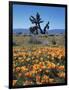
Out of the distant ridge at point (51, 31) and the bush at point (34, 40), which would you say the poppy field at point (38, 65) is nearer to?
the bush at point (34, 40)

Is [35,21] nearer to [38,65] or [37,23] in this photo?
[37,23]

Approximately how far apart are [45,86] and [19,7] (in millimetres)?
953

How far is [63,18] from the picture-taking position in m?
2.83

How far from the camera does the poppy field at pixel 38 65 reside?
2.69 meters

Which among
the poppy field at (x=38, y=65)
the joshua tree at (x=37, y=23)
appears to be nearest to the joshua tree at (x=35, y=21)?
the joshua tree at (x=37, y=23)

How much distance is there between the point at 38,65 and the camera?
2756mm

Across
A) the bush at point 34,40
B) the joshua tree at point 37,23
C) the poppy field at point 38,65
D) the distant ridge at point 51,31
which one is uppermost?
the joshua tree at point 37,23

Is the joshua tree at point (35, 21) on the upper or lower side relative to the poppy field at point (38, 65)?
upper

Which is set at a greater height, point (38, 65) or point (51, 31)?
point (51, 31)

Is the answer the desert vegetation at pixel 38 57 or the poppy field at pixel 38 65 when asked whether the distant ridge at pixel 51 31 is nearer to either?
the desert vegetation at pixel 38 57

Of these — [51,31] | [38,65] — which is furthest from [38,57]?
[51,31]

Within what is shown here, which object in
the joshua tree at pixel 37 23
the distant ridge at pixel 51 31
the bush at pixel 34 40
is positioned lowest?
the bush at pixel 34 40

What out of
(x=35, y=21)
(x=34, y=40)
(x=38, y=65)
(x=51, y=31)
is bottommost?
(x=38, y=65)

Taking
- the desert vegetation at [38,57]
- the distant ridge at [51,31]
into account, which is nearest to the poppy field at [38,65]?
the desert vegetation at [38,57]
